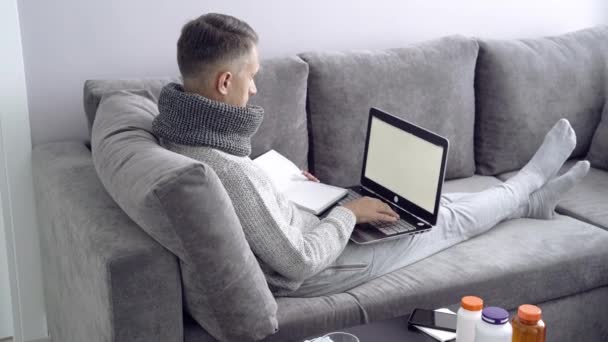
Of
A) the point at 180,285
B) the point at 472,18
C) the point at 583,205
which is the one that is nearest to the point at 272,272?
the point at 180,285

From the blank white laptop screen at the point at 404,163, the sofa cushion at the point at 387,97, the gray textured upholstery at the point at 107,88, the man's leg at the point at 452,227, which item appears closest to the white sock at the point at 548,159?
the man's leg at the point at 452,227

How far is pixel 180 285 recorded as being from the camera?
1689 mm

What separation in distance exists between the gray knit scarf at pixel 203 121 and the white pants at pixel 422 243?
400 mm

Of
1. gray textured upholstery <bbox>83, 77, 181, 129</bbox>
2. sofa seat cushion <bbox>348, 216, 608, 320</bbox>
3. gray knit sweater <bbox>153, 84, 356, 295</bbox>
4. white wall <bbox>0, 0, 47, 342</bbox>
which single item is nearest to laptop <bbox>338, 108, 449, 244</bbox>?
sofa seat cushion <bbox>348, 216, 608, 320</bbox>

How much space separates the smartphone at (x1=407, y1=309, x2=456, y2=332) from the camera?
1642mm

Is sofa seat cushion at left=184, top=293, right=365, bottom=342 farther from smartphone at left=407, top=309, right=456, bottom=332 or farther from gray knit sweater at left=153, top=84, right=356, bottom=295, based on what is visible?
smartphone at left=407, top=309, right=456, bottom=332

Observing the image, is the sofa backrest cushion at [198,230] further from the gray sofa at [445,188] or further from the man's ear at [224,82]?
the man's ear at [224,82]

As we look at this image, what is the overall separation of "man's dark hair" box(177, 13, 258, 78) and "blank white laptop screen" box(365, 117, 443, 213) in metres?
0.56

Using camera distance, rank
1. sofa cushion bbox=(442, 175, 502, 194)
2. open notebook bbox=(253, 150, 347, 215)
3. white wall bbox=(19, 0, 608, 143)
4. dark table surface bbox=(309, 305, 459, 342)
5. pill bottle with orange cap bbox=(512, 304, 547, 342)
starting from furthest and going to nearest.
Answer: sofa cushion bbox=(442, 175, 502, 194) < white wall bbox=(19, 0, 608, 143) < open notebook bbox=(253, 150, 347, 215) < dark table surface bbox=(309, 305, 459, 342) < pill bottle with orange cap bbox=(512, 304, 547, 342)

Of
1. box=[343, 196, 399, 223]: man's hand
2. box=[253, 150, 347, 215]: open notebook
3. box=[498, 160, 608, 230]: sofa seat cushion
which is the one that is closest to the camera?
box=[343, 196, 399, 223]: man's hand

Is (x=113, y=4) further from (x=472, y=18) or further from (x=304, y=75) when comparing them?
(x=472, y=18)

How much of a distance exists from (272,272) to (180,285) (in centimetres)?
28

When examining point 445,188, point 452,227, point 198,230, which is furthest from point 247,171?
point 445,188

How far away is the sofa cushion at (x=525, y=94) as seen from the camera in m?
2.79
